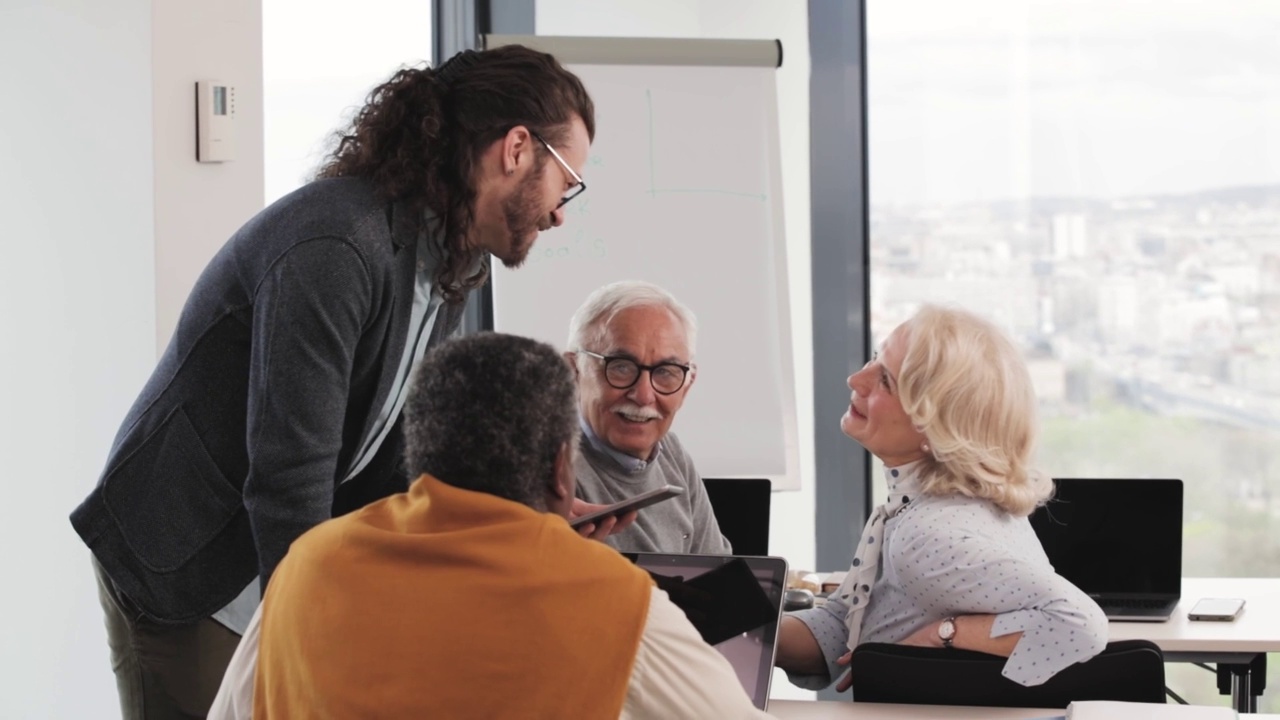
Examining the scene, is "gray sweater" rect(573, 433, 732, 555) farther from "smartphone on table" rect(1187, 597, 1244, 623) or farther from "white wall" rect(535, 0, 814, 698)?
"white wall" rect(535, 0, 814, 698)

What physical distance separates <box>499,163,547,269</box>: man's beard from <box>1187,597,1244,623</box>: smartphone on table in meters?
1.63

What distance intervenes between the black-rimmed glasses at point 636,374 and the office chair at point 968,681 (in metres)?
0.75

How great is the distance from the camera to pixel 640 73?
3693mm

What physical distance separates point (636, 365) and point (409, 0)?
7.21ft

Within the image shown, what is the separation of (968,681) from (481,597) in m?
0.92

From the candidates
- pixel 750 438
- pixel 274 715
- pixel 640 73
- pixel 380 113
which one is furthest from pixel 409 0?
pixel 274 715

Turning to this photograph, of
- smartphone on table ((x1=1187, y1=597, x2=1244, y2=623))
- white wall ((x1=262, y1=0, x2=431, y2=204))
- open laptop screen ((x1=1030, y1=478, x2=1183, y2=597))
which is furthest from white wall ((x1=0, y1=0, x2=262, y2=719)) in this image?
smartphone on table ((x1=1187, y1=597, x2=1244, y2=623))

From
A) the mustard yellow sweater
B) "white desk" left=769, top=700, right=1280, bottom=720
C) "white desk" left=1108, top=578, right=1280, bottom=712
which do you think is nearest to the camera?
the mustard yellow sweater

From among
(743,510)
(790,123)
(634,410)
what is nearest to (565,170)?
(634,410)

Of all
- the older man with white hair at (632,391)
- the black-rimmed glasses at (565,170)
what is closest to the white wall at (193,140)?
the older man with white hair at (632,391)

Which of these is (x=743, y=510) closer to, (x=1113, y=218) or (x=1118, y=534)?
(x=1118, y=534)

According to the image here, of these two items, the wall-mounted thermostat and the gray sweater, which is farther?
the wall-mounted thermostat

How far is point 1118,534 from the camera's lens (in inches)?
109

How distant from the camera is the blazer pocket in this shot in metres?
1.85
